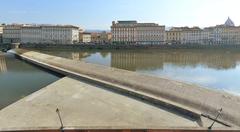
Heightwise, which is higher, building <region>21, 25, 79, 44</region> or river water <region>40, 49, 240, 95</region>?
building <region>21, 25, 79, 44</region>

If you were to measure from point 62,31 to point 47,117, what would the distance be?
94.6 m

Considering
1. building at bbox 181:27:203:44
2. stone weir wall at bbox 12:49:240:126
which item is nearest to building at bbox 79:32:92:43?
building at bbox 181:27:203:44

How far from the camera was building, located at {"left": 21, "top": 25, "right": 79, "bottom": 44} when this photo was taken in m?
104

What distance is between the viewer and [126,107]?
48.4 feet

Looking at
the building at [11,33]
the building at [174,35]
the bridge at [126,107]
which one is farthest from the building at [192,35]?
the bridge at [126,107]

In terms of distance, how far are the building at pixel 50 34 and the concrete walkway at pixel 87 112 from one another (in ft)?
288

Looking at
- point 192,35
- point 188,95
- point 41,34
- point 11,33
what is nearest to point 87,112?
point 188,95

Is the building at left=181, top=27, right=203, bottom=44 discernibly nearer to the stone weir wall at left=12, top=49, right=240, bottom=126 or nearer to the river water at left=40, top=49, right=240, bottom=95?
the river water at left=40, top=49, right=240, bottom=95

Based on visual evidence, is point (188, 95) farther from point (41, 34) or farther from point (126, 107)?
point (41, 34)

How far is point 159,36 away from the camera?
333 feet

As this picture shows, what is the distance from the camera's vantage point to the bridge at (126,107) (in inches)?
480

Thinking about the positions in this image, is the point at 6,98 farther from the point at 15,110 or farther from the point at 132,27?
the point at 132,27

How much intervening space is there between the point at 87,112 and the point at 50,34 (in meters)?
95.4

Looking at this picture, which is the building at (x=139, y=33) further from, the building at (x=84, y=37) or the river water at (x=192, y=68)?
the river water at (x=192, y=68)
